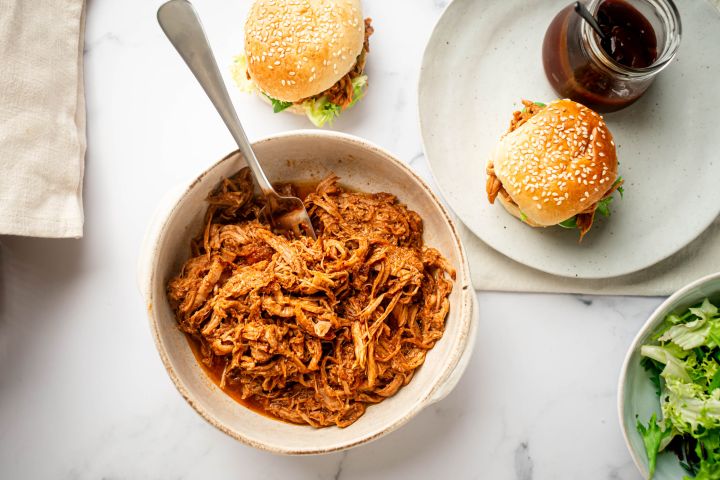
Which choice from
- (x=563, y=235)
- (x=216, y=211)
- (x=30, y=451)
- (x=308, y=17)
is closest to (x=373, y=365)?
(x=216, y=211)

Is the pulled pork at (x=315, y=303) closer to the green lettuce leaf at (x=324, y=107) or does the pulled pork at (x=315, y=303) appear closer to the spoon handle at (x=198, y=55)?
the spoon handle at (x=198, y=55)

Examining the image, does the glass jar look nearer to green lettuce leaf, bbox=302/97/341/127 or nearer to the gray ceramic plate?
the gray ceramic plate

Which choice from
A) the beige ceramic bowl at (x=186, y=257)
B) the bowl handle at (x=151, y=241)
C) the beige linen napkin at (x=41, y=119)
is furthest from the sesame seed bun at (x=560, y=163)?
the beige linen napkin at (x=41, y=119)

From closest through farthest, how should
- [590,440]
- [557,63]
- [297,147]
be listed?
[297,147] → [557,63] → [590,440]

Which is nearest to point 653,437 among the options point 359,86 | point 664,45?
point 664,45

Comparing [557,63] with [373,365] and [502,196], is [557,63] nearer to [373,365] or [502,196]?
[502,196]
